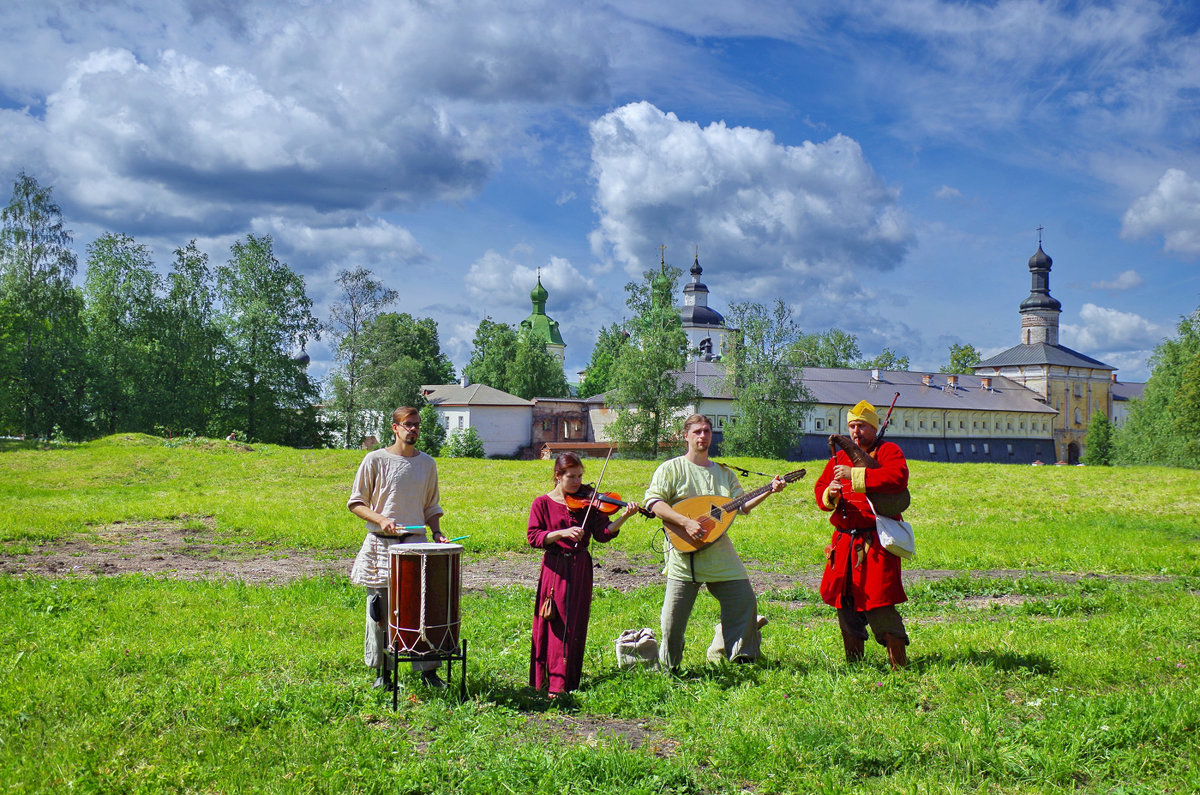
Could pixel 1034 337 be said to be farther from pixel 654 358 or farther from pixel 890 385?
pixel 654 358

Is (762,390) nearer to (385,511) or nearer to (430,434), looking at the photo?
(430,434)

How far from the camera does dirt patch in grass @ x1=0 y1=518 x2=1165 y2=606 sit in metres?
12.7

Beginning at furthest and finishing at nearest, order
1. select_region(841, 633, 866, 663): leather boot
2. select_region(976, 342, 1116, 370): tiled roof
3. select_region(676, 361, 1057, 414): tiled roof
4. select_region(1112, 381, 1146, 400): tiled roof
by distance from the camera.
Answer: select_region(1112, 381, 1146, 400): tiled roof
select_region(976, 342, 1116, 370): tiled roof
select_region(676, 361, 1057, 414): tiled roof
select_region(841, 633, 866, 663): leather boot

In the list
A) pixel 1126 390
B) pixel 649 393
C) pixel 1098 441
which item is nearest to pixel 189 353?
pixel 649 393

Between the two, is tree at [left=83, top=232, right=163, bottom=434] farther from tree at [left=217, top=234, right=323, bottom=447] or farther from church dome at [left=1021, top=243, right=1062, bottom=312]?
church dome at [left=1021, top=243, right=1062, bottom=312]

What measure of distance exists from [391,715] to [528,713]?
97 centimetres

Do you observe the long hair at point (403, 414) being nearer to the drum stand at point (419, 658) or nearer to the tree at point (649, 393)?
the drum stand at point (419, 658)

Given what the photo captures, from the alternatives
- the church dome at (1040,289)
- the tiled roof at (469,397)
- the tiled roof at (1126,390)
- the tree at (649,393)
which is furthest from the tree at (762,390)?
the tiled roof at (1126,390)

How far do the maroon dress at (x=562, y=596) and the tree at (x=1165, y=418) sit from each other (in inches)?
2378

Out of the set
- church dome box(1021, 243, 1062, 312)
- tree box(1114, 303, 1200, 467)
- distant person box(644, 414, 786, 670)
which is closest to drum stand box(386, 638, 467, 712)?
distant person box(644, 414, 786, 670)

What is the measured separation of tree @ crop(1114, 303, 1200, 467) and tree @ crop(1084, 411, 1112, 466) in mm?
22325

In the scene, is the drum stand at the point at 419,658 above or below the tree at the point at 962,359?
below

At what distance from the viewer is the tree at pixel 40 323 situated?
47125 millimetres

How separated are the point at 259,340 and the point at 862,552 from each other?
179 feet
